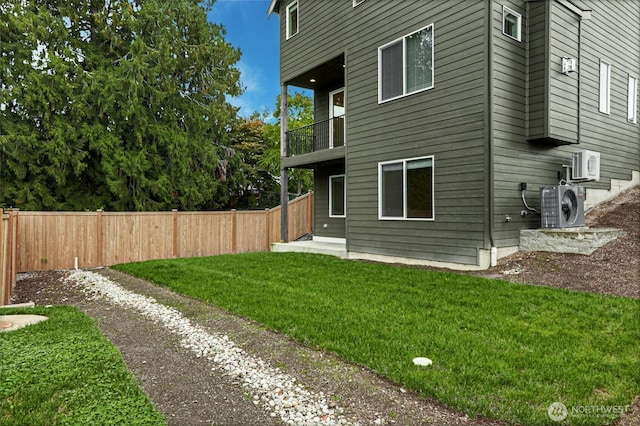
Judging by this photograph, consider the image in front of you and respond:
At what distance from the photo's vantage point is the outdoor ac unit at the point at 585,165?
25.0ft

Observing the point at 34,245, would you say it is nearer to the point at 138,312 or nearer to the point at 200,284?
the point at 200,284

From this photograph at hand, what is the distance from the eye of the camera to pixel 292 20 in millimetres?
11750

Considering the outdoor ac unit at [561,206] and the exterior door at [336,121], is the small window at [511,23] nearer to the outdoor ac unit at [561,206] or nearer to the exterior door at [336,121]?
the outdoor ac unit at [561,206]

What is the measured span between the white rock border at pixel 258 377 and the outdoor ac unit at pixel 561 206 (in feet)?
20.1

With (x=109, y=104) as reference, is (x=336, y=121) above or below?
below

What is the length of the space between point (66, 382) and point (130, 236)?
26.3ft

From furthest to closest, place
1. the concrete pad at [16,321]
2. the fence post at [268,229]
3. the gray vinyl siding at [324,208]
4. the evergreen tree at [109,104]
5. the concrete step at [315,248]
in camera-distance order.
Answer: the fence post at [268,229]
the evergreen tree at [109,104]
the gray vinyl siding at [324,208]
the concrete step at [315,248]
the concrete pad at [16,321]

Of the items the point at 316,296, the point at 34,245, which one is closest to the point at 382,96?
the point at 316,296

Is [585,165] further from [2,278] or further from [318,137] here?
[2,278]

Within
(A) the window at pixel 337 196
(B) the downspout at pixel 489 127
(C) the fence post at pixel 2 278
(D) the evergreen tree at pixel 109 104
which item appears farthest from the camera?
(D) the evergreen tree at pixel 109 104

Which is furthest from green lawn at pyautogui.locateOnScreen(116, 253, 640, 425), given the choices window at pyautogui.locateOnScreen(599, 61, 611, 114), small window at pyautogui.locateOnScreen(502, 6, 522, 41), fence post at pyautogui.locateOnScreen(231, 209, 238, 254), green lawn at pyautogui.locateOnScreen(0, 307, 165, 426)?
window at pyautogui.locateOnScreen(599, 61, 611, 114)

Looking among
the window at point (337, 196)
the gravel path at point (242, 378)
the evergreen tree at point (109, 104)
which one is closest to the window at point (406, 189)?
the window at point (337, 196)

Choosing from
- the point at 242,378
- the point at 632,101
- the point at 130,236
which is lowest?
the point at 242,378


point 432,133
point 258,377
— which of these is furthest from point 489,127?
point 258,377
